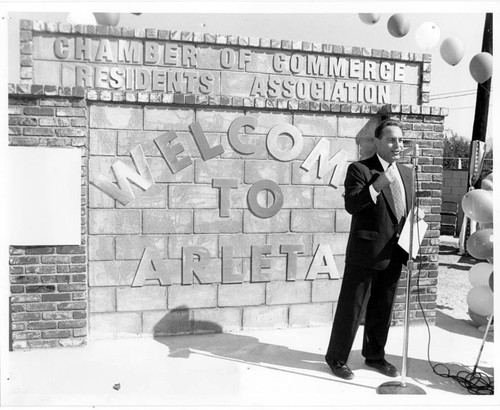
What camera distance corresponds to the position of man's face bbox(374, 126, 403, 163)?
10.6 ft

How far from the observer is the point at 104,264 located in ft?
12.8

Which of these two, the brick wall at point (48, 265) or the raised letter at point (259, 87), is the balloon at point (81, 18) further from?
the raised letter at point (259, 87)

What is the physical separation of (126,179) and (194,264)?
2.97ft

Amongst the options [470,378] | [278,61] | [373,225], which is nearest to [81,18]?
[278,61]

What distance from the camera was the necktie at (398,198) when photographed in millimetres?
3355

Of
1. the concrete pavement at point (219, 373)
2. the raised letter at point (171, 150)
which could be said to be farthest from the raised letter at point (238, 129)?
the concrete pavement at point (219, 373)

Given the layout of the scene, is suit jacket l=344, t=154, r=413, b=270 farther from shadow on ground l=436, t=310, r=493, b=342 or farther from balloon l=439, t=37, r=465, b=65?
shadow on ground l=436, t=310, r=493, b=342

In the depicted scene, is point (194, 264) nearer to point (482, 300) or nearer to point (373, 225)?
point (373, 225)

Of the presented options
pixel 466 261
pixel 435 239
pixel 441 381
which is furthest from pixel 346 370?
pixel 466 261

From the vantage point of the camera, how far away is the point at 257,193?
410cm

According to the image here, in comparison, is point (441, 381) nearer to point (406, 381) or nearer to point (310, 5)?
point (406, 381)

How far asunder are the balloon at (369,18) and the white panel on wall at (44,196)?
2.44 meters

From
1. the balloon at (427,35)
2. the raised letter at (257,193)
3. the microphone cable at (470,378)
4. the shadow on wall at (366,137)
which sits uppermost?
the balloon at (427,35)

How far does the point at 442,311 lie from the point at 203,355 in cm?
270
